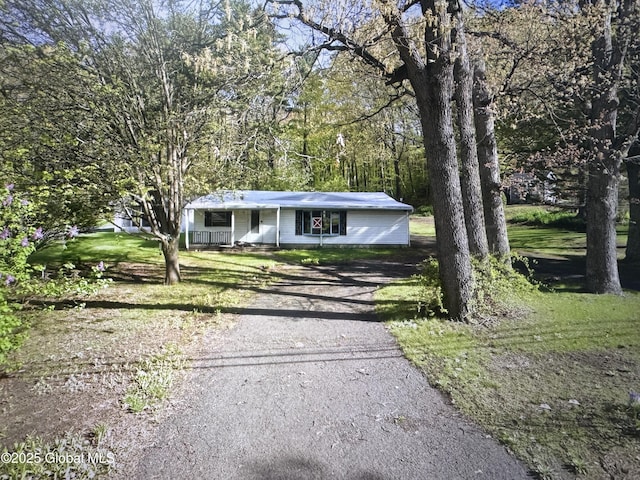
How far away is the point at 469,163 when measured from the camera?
769 centimetres

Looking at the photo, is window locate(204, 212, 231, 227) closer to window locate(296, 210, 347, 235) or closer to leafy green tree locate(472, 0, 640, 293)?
window locate(296, 210, 347, 235)

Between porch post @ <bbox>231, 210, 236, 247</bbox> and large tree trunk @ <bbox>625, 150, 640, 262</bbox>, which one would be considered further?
porch post @ <bbox>231, 210, 236, 247</bbox>

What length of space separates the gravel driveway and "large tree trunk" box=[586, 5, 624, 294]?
5.92m

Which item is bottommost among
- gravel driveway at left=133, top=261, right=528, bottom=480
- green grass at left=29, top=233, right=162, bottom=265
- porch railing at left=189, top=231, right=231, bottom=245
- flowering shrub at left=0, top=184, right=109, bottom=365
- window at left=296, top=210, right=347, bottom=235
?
gravel driveway at left=133, top=261, right=528, bottom=480

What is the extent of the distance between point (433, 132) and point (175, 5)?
692 centimetres

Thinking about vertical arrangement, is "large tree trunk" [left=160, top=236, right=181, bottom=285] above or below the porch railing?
below

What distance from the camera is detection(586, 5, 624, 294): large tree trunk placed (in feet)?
26.7

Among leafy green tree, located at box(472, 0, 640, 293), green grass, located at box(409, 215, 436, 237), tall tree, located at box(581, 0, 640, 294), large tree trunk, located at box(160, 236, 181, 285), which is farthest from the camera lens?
green grass, located at box(409, 215, 436, 237)

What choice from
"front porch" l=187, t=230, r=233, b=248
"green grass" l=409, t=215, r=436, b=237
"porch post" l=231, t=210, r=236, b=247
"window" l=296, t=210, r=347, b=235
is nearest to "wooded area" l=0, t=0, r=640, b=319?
"porch post" l=231, t=210, r=236, b=247

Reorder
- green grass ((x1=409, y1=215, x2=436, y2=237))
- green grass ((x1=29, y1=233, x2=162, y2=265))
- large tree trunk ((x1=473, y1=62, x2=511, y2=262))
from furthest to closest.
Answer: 1. green grass ((x1=409, y1=215, x2=436, y2=237))
2. green grass ((x1=29, y1=233, x2=162, y2=265))
3. large tree trunk ((x1=473, y1=62, x2=511, y2=262))

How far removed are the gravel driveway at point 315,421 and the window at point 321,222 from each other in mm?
14284

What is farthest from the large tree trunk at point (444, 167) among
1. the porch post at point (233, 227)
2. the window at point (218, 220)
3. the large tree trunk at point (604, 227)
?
the window at point (218, 220)

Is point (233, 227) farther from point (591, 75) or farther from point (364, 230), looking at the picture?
point (591, 75)

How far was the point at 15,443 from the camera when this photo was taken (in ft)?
9.87
